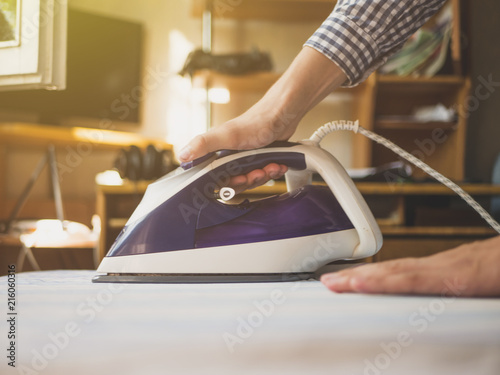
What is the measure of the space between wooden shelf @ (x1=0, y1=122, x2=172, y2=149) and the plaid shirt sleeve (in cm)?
145

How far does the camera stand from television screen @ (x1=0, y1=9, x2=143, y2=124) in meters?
2.08

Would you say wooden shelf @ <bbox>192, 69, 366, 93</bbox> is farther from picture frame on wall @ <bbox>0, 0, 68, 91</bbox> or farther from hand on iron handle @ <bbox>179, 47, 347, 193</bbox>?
picture frame on wall @ <bbox>0, 0, 68, 91</bbox>

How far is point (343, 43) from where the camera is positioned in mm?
658

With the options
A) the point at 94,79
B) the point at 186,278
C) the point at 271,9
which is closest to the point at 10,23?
the point at 186,278

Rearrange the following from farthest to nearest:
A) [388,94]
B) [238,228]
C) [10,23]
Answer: [388,94]
[238,228]
[10,23]

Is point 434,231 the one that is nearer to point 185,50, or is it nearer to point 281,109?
point 281,109

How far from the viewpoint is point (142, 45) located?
2.37 m

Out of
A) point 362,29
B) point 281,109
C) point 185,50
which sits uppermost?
point 185,50

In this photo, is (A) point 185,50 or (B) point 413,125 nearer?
(B) point 413,125

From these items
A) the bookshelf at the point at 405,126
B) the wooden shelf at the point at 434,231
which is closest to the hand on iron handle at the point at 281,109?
the bookshelf at the point at 405,126

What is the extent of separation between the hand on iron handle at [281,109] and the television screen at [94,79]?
168 cm

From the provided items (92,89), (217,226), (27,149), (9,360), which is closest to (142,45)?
(92,89)

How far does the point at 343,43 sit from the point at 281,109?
0.12m

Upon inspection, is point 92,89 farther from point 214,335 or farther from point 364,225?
point 214,335
